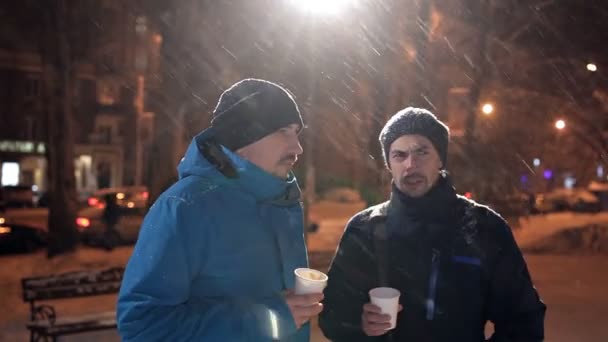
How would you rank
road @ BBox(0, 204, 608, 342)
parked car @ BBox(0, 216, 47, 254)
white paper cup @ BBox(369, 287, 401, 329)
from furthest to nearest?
parked car @ BBox(0, 216, 47, 254), road @ BBox(0, 204, 608, 342), white paper cup @ BBox(369, 287, 401, 329)

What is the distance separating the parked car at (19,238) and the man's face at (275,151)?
15.3 metres

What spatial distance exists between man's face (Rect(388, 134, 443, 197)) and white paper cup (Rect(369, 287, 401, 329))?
503 mm

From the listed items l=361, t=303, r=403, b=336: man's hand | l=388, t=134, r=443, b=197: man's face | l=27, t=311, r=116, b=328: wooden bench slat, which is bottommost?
l=27, t=311, r=116, b=328: wooden bench slat

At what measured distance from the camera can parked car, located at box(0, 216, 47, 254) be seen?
590 inches

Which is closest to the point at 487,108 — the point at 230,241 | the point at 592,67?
the point at 592,67

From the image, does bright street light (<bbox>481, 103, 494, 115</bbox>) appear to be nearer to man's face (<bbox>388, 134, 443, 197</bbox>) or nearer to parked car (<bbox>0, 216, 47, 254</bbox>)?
parked car (<bbox>0, 216, 47, 254</bbox>)

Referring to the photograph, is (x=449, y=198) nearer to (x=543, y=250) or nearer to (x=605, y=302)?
(x=605, y=302)

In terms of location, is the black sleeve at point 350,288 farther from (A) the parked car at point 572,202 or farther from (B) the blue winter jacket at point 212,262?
(A) the parked car at point 572,202

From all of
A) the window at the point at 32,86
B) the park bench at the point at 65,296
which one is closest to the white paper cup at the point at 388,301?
the park bench at the point at 65,296

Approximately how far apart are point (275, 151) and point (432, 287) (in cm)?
100

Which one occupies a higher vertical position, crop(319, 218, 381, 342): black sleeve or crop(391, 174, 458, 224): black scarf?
crop(391, 174, 458, 224): black scarf

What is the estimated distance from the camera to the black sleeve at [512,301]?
2346mm

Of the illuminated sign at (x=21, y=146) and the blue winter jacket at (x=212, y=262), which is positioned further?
the illuminated sign at (x=21, y=146)

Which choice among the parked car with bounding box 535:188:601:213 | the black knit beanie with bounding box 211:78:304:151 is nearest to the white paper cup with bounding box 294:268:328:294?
the black knit beanie with bounding box 211:78:304:151
